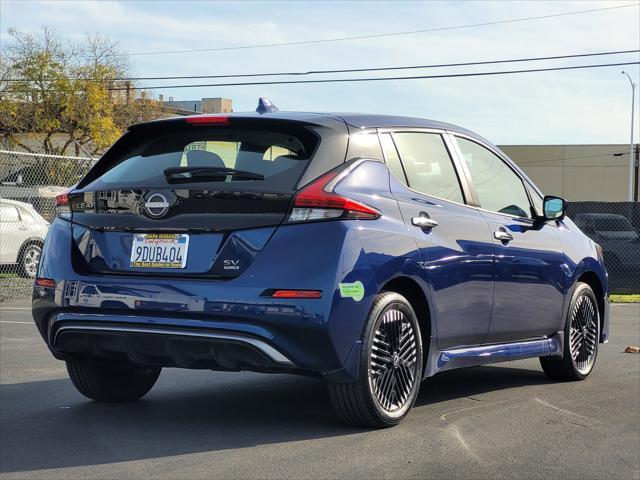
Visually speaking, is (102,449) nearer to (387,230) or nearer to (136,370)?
(136,370)

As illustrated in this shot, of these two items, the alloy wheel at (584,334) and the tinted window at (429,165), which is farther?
the alloy wheel at (584,334)

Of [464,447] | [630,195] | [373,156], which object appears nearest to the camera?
[464,447]

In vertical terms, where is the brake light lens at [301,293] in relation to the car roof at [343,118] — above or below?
below

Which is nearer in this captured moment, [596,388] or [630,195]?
[596,388]

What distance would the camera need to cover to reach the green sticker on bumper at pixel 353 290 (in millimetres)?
5382

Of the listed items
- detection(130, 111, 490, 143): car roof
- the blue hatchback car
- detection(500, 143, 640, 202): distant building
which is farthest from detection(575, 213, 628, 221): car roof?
detection(500, 143, 640, 202): distant building

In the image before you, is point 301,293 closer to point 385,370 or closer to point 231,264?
point 231,264

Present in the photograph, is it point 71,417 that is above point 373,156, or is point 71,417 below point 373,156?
below

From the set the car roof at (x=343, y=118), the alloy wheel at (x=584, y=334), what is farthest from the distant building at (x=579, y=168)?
the car roof at (x=343, y=118)

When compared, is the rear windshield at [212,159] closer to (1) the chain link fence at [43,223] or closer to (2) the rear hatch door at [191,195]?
(2) the rear hatch door at [191,195]

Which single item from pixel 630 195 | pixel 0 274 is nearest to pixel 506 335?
pixel 0 274

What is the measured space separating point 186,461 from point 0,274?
1447cm

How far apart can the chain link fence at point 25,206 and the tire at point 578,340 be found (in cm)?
1236

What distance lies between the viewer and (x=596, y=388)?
7664mm
